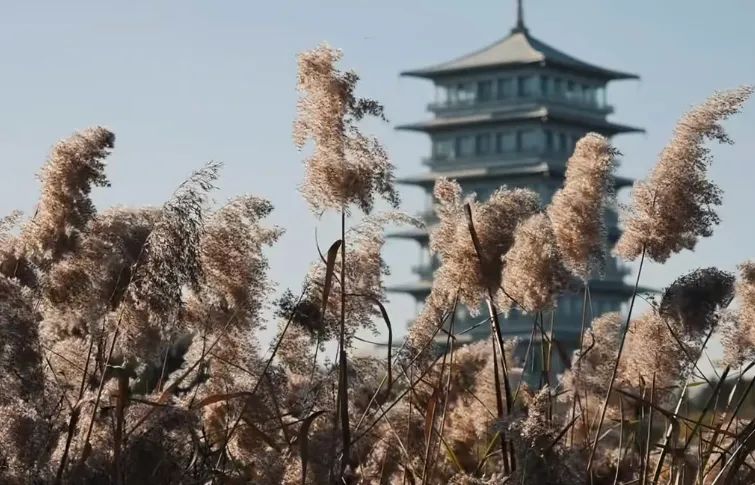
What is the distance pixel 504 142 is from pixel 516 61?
321cm

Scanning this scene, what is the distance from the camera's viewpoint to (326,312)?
3906 mm

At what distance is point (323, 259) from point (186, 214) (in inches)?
14.2

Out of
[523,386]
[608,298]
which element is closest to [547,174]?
[608,298]

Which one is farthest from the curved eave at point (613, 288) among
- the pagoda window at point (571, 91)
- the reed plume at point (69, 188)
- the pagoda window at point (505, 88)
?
the reed plume at point (69, 188)

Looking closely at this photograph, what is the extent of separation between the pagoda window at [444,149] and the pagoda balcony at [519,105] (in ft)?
3.79

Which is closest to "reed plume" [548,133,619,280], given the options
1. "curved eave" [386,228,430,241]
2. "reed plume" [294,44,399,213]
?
"reed plume" [294,44,399,213]

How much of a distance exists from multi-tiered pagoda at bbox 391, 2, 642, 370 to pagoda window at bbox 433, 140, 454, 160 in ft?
0.13

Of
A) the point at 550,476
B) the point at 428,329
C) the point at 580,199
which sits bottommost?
the point at 550,476

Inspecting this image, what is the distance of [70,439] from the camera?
11.6 feet

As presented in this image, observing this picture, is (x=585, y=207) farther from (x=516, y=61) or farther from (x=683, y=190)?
(x=516, y=61)

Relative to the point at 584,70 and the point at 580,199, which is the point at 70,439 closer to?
the point at 580,199

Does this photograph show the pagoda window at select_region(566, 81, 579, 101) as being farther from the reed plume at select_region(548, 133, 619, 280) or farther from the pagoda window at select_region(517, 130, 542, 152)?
the reed plume at select_region(548, 133, 619, 280)

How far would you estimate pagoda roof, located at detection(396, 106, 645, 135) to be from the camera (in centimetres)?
7038

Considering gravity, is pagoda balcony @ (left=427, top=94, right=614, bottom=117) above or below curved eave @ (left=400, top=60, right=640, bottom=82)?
below
